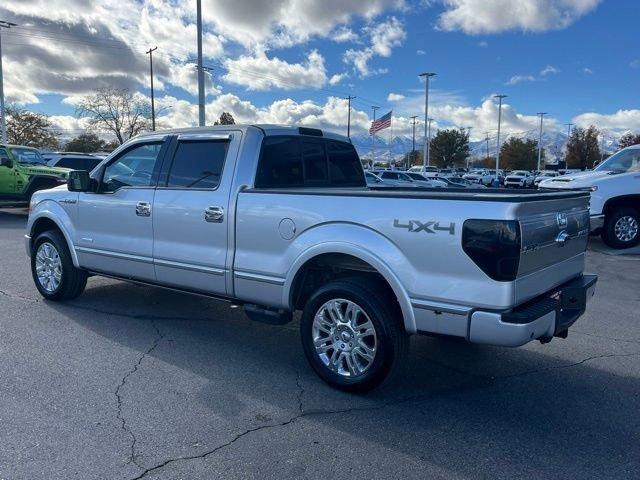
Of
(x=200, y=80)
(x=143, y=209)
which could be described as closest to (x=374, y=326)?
(x=143, y=209)

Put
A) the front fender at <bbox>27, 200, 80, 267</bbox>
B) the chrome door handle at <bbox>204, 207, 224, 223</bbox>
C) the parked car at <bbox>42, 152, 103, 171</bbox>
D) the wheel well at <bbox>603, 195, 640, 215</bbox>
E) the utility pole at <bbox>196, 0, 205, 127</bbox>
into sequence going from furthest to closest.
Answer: the utility pole at <bbox>196, 0, 205, 127</bbox> → the parked car at <bbox>42, 152, 103, 171</bbox> → the wheel well at <bbox>603, 195, 640, 215</bbox> → the front fender at <bbox>27, 200, 80, 267</bbox> → the chrome door handle at <bbox>204, 207, 224, 223</bbox>

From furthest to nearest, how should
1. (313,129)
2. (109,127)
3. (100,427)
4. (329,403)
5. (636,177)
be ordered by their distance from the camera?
(109,127) → (636,177) → (313,129) → (329,403) → (100,427)

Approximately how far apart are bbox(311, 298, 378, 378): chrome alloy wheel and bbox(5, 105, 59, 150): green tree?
2650 inches

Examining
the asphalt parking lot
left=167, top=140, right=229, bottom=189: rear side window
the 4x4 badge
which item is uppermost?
left=167, top=140, right=229, bottom=189: rear side window

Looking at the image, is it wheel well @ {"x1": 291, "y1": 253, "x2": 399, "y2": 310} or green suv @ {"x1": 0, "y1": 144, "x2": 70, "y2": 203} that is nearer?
wheel well @ {"x1": 291, "y1": 253, "x2": 399, "y2": 310}

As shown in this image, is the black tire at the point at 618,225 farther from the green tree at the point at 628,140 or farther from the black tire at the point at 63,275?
the green tree at the point at 628,140

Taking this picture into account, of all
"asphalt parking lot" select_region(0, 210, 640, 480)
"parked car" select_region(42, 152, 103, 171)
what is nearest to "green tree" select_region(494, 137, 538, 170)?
"parked car" select_region(42, 152, 103, 171)

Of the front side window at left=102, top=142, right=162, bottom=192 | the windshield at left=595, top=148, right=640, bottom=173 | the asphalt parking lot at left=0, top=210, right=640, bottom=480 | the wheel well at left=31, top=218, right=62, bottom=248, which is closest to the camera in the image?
the asphalt parking lot at left=0, top=210, right=640, bottom=480

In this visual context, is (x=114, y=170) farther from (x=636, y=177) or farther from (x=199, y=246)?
(x=636, y=177)

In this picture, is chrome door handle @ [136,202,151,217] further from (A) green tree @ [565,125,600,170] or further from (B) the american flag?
(A) green tree @ [565,125,600,170]

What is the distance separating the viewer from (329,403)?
3.81 m

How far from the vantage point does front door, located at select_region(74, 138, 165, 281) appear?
523cm

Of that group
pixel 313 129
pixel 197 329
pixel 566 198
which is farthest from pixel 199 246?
pixel 566 198

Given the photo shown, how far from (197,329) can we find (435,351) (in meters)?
2.37
